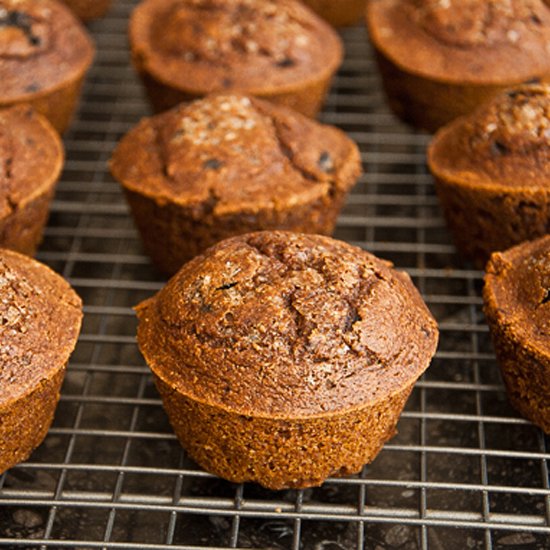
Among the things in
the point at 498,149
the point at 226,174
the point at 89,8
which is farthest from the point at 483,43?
the point at 89,8

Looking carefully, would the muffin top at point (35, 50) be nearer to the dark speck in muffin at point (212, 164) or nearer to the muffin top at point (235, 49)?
the muffin top at point (235, 49)

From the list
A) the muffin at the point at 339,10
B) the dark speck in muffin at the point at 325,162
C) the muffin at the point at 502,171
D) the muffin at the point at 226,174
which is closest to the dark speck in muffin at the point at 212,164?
the muffin at the point at 226,174

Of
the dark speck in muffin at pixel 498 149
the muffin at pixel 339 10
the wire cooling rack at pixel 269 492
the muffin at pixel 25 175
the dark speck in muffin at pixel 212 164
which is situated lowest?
the wire cooling rack at pixel 269 492

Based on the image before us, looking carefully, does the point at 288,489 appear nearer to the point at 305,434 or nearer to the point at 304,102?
the point at 305,434

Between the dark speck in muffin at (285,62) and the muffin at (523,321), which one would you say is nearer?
the muffin at (523,321)

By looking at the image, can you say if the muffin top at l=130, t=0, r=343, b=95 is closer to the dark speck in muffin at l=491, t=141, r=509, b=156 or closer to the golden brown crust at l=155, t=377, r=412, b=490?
the dark speck in muffin at l=491, t=141, r=509, b=156

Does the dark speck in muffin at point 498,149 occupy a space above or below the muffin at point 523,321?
above
